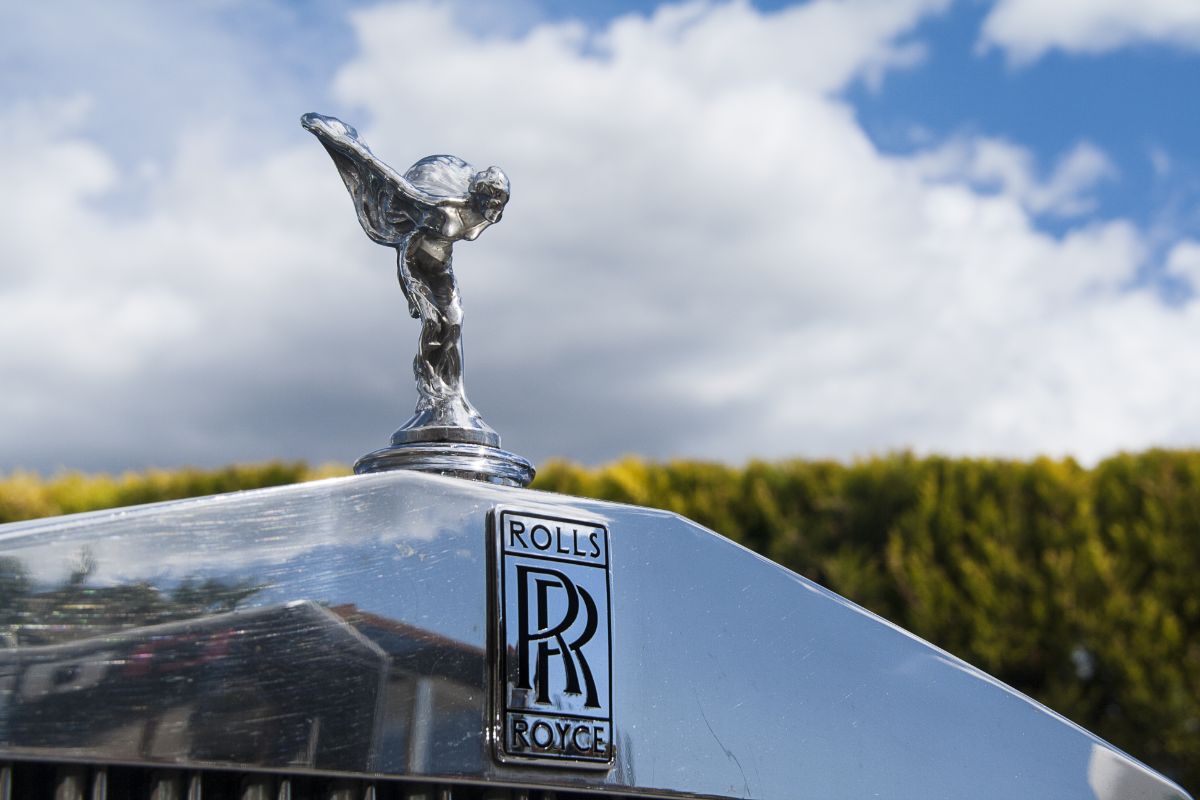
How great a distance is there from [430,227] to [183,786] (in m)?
0.82

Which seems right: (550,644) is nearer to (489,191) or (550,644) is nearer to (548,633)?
(548,633)

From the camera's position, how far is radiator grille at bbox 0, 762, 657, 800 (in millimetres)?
1161

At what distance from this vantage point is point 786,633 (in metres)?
1.57

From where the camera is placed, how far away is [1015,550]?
7.53 m

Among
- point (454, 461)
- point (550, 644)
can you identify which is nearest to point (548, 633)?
point (550, 644)

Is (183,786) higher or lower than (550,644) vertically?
lower

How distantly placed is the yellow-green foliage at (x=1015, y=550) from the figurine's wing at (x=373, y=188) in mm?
6079

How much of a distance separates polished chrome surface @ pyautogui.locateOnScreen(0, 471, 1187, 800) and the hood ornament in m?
0.28

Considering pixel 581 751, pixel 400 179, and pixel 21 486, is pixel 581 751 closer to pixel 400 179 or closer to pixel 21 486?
pixel 400 179

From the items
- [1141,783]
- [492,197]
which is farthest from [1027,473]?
[492,197]

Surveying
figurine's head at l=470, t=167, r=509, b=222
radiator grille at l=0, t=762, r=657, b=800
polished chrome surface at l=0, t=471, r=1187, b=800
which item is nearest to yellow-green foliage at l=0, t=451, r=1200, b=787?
polished chrome surface at l=0, t=471, r=1187, b=800

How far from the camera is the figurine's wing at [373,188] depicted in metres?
1.69

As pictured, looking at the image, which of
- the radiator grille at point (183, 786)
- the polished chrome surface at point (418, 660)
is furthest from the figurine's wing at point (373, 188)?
the radiator grille at point (183, 786)

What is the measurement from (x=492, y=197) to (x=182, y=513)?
2.11 feet
